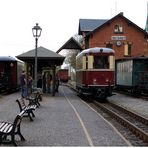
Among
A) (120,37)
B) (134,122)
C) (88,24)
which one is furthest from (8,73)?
(88,24)

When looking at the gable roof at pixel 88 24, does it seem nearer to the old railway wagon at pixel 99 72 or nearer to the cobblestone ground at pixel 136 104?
the cobblestone ground at pixel 136 104

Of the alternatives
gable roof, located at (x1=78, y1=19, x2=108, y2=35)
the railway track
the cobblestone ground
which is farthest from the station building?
the railway track

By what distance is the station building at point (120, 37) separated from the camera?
62.0 metres

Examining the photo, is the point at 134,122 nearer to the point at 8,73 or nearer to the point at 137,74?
the point at 137,74

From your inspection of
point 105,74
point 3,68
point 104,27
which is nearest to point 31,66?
point 3,68

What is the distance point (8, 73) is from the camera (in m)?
39.7

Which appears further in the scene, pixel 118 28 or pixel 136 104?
pixel 118 28

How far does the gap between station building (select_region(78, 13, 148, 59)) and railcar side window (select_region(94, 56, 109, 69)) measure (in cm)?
3249

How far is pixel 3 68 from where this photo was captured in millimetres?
40156

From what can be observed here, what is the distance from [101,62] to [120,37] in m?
33.9

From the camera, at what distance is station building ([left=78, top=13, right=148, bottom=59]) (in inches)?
2442

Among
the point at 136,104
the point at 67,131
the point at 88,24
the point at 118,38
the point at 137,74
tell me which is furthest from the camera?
the point at 88,24

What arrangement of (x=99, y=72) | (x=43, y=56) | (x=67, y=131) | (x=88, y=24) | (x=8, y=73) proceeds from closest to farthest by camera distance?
(x=67, y=131)
(x=99, y=72)
(x=43, y=56)
(x=8, y=73)
(x=88, y=24)

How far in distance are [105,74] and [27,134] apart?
16553 millimetres
